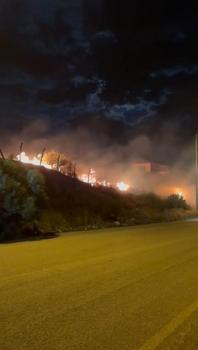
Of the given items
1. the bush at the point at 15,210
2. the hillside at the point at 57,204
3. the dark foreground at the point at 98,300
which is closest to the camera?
the dark foreground at the point at 98,300

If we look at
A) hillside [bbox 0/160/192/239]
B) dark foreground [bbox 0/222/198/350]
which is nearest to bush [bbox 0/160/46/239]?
hillside [bbox 0/160/192/239]

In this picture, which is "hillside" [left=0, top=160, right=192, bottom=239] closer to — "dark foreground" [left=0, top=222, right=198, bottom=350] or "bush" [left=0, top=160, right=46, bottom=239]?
"bush" [left=0, top=160, right=46, bottom=239]

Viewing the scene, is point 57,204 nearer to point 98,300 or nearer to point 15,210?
point 15,210

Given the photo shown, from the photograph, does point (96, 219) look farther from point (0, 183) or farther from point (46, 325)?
point (46, 325)

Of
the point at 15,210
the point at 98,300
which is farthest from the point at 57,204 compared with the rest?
the point at 98,300

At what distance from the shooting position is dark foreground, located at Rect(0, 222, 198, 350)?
6602 millimetres

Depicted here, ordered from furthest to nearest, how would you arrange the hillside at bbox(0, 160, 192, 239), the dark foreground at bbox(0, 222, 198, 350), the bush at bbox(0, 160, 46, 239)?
the hillside at bbox(0, 160, 192, 239) < the bush at bbox(0, 160, 46, 239) < the dark foreground at bbox(0, 222, 198, 350)

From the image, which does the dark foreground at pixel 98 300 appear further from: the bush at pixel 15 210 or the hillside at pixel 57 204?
the hillside at pixel 57 204

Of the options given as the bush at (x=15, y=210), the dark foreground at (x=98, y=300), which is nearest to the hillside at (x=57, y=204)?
the bush at (x=15, y=210)

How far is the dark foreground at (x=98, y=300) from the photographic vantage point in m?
6.60

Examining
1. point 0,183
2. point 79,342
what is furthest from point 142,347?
point 0,183

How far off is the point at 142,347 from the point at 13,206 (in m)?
19.3

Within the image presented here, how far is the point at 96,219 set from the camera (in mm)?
39375

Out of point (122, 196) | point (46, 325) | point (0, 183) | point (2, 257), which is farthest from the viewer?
point (122, 196)
